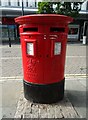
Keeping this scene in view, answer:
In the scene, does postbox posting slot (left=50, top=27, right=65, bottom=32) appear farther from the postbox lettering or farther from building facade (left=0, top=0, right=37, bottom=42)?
building facade (left=0, top=0, right=37, bottom=42)

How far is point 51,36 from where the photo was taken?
3068 mm

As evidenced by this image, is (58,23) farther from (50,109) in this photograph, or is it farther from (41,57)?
(50,109)

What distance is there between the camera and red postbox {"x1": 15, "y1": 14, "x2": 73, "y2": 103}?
3.03 metres

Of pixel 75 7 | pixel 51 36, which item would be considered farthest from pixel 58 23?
pixel 75 7

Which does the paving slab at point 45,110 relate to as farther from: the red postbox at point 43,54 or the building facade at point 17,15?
the building facade at point 17,15

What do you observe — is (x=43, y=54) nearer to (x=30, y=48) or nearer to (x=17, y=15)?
(x=30, y=48)

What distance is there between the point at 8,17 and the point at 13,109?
17.4 meters

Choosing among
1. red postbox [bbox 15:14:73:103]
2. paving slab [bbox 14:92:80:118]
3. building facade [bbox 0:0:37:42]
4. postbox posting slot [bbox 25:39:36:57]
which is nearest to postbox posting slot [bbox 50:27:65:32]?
red postbox [bbox 15:14:73:103]

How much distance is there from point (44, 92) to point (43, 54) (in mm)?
737

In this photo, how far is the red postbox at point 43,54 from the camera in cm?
303

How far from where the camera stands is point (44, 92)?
331 cm

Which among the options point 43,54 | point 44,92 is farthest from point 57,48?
point 44,92

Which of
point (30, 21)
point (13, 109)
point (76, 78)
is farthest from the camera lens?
point (76, 78)

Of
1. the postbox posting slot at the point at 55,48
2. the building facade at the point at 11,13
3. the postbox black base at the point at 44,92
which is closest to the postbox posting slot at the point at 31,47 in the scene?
the postbox posting slot at the point at 55,48
